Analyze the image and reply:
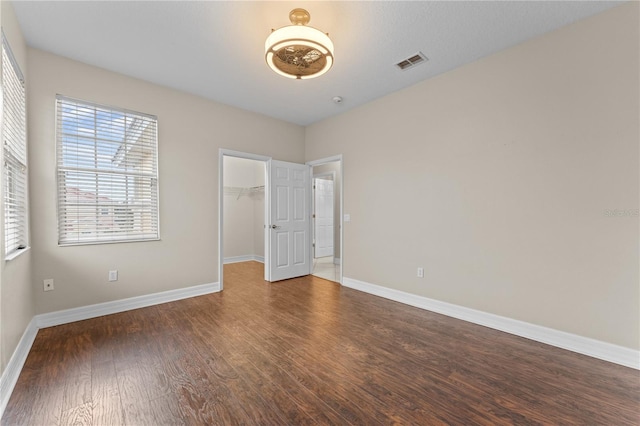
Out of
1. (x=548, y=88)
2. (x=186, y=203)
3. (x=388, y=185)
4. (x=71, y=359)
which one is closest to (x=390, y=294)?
(x=388, y=185)

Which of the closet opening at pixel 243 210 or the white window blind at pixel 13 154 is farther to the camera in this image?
the closet opening at pixel 243 210

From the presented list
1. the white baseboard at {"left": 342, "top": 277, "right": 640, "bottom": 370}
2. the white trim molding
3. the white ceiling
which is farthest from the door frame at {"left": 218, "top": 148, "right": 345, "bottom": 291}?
the white baseboard at {"left": 342, "top": 277, "right": 640, "bottom": 370}

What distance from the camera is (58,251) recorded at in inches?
113

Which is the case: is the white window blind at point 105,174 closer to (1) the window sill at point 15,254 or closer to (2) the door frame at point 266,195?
(1) the window sill at point 15,254

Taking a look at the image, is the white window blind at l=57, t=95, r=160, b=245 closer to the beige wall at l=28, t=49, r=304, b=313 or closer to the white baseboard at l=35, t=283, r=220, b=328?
the beige wall at l=28, t=49, r=304, b=313

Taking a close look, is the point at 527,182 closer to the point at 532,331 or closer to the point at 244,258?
the point at 532,331

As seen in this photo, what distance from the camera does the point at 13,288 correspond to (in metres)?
2.07

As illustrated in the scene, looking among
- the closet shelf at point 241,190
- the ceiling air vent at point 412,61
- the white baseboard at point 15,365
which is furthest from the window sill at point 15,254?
the closet shelf at point 241,190

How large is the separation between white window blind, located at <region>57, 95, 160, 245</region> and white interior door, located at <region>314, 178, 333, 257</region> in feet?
12.3

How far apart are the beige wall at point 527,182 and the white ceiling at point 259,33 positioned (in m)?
0.33

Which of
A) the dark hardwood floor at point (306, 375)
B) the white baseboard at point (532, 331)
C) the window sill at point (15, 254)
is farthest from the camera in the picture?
the white baseboard at point (532, 331)

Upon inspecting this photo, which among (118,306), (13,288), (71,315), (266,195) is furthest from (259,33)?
(71,315)

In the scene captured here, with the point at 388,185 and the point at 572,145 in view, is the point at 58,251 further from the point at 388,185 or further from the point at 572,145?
the point at 572,145

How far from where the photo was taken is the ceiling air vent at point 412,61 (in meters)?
2.88
